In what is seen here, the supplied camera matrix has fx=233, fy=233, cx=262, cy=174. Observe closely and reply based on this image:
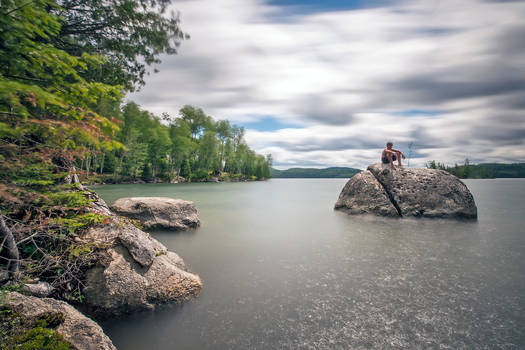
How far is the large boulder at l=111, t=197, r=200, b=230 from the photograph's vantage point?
9.71 meters

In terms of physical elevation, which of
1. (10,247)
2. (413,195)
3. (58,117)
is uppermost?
(58,117)

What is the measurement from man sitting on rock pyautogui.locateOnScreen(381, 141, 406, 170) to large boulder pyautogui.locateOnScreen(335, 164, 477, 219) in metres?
0.71

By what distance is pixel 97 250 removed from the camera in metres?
4.34

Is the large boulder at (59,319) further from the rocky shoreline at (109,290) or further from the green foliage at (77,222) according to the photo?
the green foliage at (77,222)

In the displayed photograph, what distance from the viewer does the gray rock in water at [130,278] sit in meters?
3.96

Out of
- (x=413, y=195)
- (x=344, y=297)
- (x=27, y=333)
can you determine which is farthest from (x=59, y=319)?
(x=413, y=195)

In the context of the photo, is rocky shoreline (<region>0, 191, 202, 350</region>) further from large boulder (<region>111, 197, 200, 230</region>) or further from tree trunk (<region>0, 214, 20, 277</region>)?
large boulder (<region>111, 197, 200, 230</region>)

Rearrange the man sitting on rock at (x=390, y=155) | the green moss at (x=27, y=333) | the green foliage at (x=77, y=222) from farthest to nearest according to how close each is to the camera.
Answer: the man sitting on rock at (x=390, y=155) < the green foliage at (x=77, y=222) < the green moss at (x=27, y=333)

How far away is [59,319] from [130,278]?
57.3 inches

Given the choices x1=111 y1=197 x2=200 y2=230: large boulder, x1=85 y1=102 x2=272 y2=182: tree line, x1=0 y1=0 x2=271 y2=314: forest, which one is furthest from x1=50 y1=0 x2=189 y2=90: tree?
x1=85 y1=102 x2=272 y2=182: tree line

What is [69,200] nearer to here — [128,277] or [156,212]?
Result: [128,277]

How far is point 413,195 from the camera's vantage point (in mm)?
13133

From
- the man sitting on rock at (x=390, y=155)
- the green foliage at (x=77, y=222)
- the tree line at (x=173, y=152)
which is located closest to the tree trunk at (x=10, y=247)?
the green foliage at (x=77, y=222)

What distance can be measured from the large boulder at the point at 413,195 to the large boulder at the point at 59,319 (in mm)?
13504
